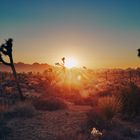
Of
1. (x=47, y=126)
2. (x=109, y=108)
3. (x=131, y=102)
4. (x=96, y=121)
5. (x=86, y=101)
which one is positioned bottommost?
(x=47, y=126)

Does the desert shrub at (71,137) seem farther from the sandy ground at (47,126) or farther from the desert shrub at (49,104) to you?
the desert shrub at (49,104)

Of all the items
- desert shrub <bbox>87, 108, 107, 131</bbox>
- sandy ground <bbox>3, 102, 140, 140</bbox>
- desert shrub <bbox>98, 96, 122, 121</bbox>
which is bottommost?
sandy ground <bbox>3, 102, 140, 140</bbox>

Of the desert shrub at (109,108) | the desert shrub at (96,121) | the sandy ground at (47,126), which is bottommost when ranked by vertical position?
the sandy ground at (47,126)

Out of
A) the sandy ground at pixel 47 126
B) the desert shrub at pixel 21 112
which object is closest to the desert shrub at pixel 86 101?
the sandy ground at pixel 47 126

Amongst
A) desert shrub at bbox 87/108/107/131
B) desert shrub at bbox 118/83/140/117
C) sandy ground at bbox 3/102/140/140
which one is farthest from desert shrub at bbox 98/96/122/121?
desert shrub at bbox 118/83/140/117

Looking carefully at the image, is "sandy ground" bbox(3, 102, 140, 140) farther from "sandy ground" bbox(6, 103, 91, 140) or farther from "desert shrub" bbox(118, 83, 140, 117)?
"desert shrub" bbox(118, 83, 140, 117)

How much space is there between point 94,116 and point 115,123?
3.57ft

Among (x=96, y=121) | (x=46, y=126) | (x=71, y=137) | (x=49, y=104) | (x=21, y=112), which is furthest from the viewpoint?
(x=49, y=104)

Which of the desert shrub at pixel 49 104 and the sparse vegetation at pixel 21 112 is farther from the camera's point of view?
the desert shrub at pixel 49 104

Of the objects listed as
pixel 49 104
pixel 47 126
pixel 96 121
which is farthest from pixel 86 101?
pixel 96 121

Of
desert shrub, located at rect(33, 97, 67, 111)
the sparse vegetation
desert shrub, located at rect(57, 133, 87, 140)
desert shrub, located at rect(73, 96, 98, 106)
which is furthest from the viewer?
desert shrub, located at rect(73, 96, 98, 106)

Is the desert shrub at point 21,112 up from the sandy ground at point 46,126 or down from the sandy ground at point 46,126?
up

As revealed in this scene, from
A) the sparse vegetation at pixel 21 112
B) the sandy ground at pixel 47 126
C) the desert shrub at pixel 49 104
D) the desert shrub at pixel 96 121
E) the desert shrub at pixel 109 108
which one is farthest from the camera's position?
the desert shrub at pixel 49 104

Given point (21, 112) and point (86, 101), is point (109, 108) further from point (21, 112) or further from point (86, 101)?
point (86, 101)
